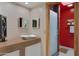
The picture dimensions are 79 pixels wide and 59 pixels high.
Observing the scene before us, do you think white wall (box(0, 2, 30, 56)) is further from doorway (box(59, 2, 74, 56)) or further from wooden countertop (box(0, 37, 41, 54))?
doorway (box(59, 2, 74, 56))

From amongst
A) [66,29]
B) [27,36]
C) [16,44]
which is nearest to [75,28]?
[66,29]

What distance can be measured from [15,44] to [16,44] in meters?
0.01

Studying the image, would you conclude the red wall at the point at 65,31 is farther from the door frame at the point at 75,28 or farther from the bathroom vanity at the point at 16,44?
the bathroom vanity at the point at 16,44

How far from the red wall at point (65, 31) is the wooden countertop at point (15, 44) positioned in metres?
0.27

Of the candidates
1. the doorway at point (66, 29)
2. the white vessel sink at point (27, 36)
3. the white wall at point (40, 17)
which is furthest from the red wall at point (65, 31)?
the white vessel sink at point (27, 36)

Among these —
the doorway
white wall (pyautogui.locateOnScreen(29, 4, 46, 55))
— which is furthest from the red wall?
white wall (pyautogui.locateOnScreen(29, 4, 46, 55))

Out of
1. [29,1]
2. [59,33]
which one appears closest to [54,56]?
[59,33]

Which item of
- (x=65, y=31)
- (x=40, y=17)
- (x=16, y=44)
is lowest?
(x=16, y=44)

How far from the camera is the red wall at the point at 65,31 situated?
54.4 inches

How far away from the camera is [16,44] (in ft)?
4.32

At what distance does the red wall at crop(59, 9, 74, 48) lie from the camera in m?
1.38

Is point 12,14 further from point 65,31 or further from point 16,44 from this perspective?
point 65,31

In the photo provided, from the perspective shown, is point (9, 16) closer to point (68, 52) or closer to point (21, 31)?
point (21, 31)

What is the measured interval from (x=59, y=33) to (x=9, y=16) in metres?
0.58
